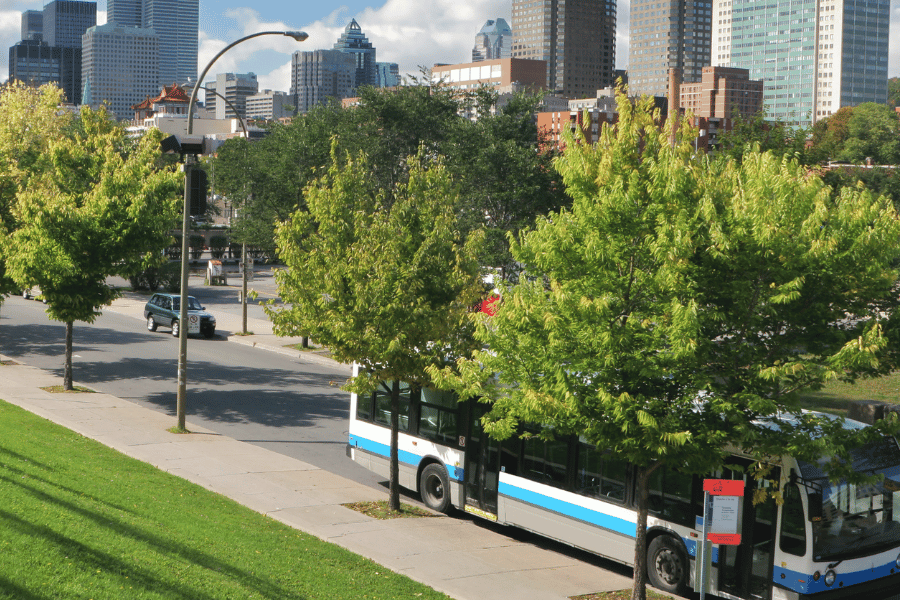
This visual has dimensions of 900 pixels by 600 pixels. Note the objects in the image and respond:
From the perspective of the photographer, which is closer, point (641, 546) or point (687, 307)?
point (687, 307)

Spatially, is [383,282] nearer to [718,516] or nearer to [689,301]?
[689,301]

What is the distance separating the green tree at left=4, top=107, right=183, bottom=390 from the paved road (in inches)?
126

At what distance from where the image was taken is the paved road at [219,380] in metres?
19.9

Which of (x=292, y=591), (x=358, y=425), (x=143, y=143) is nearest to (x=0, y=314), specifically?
(x=143, y=143)

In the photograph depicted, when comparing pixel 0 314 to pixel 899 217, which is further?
pixel 0 314

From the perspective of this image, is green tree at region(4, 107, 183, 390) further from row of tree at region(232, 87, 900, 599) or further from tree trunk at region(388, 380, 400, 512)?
row of tree at region(232, 87, 900, 599)

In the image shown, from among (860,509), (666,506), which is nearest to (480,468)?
(666,506)

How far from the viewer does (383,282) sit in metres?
13.2

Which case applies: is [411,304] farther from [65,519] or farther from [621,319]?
[65,519]

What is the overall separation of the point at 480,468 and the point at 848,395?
15.0 metres

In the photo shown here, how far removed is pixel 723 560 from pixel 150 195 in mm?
16439

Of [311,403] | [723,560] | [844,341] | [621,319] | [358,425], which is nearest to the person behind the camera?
[844,341]

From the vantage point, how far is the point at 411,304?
13.3m

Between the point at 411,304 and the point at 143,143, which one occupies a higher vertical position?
the point at 143,143
